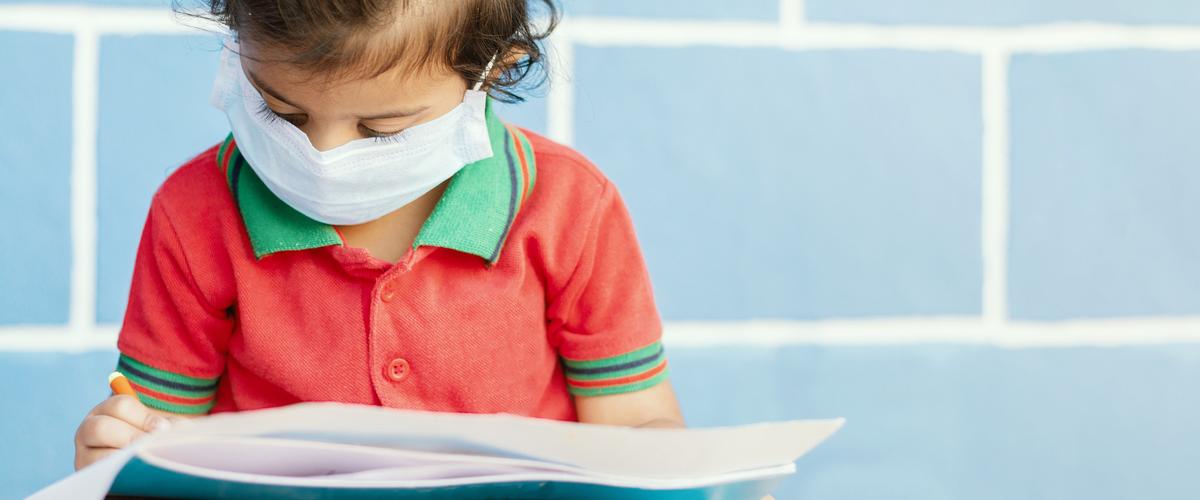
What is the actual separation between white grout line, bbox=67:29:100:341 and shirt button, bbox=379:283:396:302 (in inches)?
24.5

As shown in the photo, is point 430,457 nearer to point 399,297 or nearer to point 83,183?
point 399,297

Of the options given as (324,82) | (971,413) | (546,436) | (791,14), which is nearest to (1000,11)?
(791,14)

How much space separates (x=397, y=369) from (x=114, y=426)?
8.5 inches

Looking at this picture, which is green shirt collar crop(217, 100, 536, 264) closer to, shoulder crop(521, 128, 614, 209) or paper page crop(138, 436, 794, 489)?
shoulder crop(521, 128, 614, 209)

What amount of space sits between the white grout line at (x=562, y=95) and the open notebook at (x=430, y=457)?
2.69 ft

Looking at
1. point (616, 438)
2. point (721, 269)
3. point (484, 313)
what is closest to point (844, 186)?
point (721, 269)

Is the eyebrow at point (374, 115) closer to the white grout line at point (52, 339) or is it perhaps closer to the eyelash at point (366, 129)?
the eyelash at point (366, 129)

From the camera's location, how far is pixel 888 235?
4.68 ft

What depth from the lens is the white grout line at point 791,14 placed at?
138cm

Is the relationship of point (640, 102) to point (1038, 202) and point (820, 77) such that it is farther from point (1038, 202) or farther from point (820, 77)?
point (1038, 202)

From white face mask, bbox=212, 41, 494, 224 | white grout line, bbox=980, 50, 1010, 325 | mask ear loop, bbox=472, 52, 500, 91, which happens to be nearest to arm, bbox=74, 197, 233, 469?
white face mask, bbox=212, 41, 494, 224

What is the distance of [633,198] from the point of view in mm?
1379

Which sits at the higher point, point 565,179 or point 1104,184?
point 565,179

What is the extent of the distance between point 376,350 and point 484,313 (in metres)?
0.09
